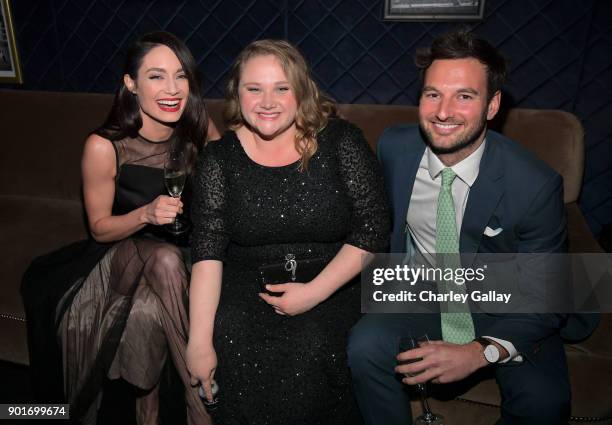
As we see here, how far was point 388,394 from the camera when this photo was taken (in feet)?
5.85

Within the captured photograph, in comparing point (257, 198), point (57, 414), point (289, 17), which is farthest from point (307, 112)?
point (57, 414)

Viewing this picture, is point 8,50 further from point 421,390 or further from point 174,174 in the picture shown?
point 421,390

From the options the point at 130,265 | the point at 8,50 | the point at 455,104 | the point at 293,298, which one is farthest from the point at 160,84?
the point at 8,50

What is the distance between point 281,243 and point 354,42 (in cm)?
167

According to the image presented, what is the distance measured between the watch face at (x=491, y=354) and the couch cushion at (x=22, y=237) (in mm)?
2049

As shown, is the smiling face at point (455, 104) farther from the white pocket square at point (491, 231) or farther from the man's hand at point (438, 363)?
the man's hand at point (438, 363)

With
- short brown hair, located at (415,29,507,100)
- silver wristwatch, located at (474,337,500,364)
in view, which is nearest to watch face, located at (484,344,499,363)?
silver wristwatch, located at (474,337,500,364)

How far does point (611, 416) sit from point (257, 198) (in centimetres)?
156

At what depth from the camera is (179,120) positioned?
243cm

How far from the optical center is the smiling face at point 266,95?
182 cm

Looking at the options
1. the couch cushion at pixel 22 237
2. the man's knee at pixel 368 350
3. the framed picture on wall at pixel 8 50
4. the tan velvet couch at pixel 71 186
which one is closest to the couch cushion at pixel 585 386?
the tan velvet couch at pixel 71 186

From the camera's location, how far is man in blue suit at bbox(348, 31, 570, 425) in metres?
1.64

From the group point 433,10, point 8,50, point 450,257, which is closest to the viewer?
point 450,257

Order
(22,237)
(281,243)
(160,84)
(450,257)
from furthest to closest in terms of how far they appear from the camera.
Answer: (22,237) < (160,84) < (281,243) < (450,257)
